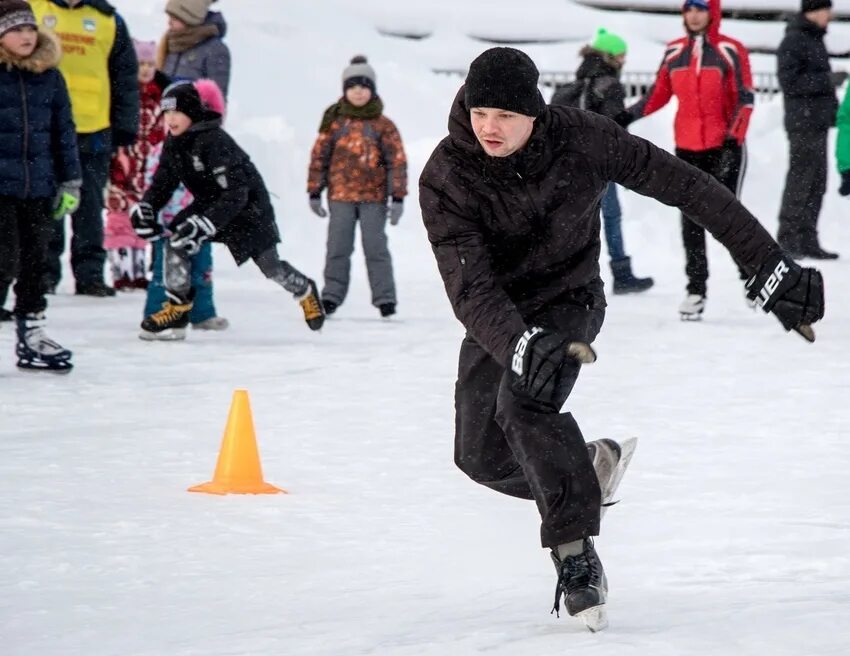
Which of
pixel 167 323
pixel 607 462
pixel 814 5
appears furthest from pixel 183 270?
pixel 814 5

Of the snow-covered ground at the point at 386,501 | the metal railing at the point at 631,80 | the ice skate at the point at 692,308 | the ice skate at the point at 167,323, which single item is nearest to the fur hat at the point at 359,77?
the snow-covered ground at the point at 386,501

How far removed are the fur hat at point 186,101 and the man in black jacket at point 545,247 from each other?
5085 mm

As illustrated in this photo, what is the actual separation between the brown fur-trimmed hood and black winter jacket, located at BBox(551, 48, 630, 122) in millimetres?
4496

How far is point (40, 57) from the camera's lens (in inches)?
289

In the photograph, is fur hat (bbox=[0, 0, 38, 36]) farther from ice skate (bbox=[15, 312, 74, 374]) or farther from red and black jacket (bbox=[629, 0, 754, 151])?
red and black jacket (bbox=[629, 0, 754, 151])

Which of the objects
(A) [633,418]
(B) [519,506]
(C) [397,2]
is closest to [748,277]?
(B) [519,506]

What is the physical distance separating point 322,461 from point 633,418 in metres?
1.52

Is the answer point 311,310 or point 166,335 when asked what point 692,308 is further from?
point 166,335

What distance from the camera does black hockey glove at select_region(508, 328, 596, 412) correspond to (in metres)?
3.61

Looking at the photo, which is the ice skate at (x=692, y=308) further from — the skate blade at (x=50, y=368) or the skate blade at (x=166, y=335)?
the skate blade at (x=50, y=368)

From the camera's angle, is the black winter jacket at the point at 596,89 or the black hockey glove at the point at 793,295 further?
the black winter jacket at the point at 596,89

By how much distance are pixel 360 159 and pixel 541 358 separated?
686 centimetres

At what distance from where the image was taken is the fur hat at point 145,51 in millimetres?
11812

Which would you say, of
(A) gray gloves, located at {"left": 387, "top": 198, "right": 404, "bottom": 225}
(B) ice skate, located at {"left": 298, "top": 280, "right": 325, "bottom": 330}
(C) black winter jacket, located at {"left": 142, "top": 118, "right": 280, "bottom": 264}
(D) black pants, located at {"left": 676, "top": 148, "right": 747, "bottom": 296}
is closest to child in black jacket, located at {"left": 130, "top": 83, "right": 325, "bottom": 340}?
(C) black winter jacket, located at {"left": 142, "top": 118, "right": 280, "bottom": 264}
